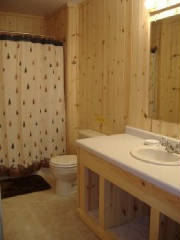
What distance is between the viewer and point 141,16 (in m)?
2.23

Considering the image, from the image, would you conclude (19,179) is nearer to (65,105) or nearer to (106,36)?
(65,105)

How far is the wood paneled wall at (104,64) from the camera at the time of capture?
2.49 metres

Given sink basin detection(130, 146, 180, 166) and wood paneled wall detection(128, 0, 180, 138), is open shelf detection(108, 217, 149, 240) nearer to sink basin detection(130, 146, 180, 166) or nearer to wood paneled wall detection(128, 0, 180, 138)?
sink basin detection(130, 146, 180, 166)

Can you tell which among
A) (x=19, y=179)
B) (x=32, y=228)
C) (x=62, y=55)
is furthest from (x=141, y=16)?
(x=19, y=179)

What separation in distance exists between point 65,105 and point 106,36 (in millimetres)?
1158

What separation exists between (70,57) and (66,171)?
152cm

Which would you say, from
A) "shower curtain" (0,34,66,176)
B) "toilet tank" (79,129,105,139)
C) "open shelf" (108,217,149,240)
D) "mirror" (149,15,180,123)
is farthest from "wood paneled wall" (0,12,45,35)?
"open shelf" (108,217,149,240)

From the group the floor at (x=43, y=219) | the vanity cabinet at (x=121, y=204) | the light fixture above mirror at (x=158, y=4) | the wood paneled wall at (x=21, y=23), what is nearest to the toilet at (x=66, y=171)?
the floor at (x=43, y=219)

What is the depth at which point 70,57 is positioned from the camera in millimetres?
3283

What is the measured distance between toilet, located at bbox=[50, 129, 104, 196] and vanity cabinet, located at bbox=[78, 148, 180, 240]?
38 centimetres

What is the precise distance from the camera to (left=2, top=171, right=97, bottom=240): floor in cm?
214

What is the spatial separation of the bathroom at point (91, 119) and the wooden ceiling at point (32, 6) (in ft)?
0.04

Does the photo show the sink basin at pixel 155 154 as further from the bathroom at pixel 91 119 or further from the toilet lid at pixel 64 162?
the toilet lid at pixel 64 162

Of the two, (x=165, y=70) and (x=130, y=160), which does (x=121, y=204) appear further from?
(x=165, y=70)
